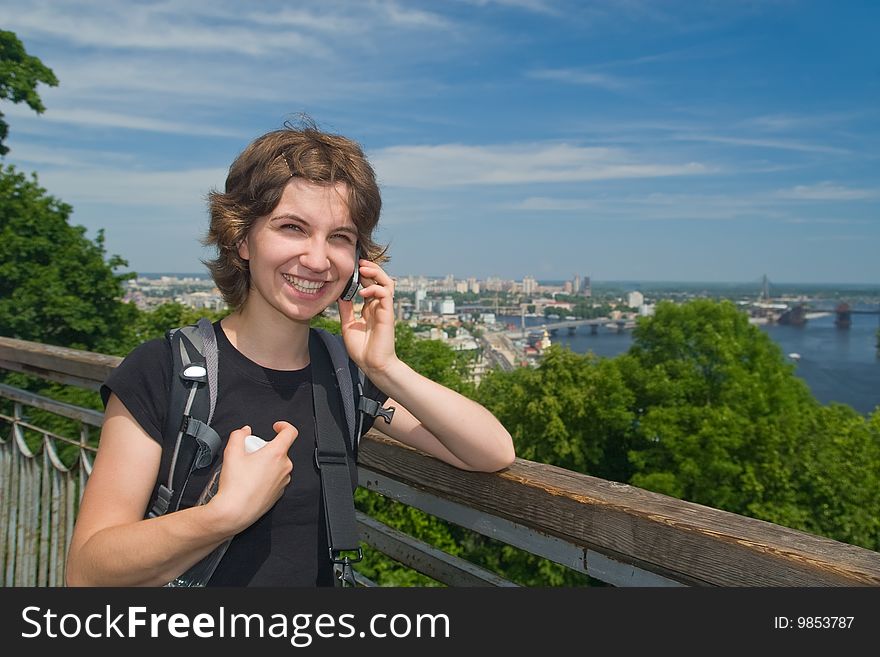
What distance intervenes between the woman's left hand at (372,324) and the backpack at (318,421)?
0.06m

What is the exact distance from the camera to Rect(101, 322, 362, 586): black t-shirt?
161 cm

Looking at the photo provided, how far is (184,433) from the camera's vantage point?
1576 millimetres

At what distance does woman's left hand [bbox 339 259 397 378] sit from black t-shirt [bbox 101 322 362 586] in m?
0.15

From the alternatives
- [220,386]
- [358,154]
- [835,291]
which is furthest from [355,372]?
[835,291]

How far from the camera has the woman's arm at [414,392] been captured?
1821 millimetres

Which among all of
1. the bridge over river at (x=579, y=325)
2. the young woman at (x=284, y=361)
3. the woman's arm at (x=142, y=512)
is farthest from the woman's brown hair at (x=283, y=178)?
the bridge over river at (x=579, y=325)

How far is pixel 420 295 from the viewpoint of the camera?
54.9m

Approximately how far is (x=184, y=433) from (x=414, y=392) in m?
0.53

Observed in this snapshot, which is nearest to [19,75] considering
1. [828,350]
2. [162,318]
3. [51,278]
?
[51,278]

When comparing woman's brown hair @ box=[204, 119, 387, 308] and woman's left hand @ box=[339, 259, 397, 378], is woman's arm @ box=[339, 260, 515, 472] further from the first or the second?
woman's brown hair @ box=[204, 119, 387, 308]

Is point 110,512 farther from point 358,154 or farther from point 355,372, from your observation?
point 358,154

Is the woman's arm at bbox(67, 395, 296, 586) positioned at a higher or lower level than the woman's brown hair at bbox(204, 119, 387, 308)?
lower

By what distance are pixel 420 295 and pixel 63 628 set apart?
53516 millimetres

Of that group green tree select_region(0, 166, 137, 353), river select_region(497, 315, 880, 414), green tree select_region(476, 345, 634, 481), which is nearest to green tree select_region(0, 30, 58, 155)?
green tree select_region(0, 166, 137, 353)
